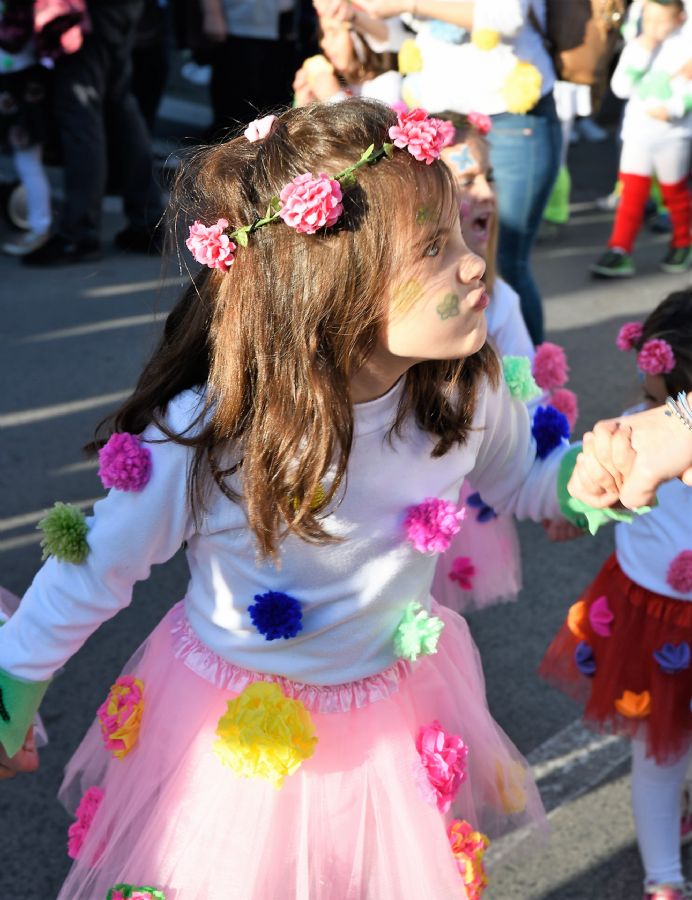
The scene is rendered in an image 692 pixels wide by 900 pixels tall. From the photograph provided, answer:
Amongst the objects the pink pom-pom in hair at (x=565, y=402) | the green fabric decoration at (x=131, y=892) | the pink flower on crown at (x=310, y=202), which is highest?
the pink flower on crown at (x=310, y=202)

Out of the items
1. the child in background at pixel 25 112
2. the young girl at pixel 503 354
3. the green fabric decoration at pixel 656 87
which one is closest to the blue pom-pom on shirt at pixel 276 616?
the young girl at pixel 503 354

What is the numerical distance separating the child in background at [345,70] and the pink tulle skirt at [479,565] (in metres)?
1.48

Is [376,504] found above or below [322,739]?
above

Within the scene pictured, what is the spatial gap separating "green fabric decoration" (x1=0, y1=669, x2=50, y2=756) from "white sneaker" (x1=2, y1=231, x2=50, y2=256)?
457 centimetres

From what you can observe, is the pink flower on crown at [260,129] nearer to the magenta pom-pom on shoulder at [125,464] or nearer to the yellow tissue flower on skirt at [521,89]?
the magenta pom-pom on shoulder at [125,464]

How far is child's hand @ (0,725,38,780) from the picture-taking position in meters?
1.83

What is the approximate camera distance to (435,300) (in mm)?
1655

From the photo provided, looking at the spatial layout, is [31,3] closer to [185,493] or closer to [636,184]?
[636,184]

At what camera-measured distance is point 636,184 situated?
579cm

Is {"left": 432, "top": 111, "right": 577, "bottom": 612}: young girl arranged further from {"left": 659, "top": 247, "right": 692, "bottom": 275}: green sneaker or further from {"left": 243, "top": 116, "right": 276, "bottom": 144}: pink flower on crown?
{"left": 659, "top": 247, "right": 692, "bottom": 275}: green sneaker

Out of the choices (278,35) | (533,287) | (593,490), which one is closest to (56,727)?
(593,490)

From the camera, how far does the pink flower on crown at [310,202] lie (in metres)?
1.52

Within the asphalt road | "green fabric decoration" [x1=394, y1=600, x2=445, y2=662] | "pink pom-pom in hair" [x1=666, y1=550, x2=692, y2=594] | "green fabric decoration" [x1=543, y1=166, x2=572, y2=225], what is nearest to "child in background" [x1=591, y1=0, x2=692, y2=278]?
the asphalt road

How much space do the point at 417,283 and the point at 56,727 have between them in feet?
Result: 5.95
